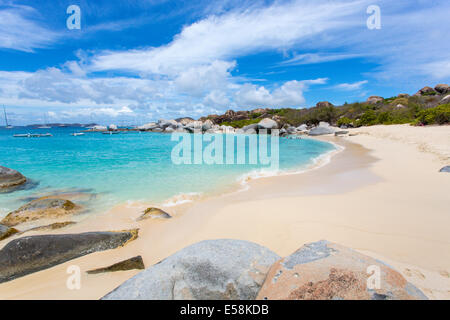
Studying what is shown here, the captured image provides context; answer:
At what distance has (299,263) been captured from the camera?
7.77ft

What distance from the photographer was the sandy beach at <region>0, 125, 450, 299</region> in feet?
10.4

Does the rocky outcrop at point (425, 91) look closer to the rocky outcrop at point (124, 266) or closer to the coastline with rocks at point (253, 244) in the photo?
the coastline with rocks at point (253, 244)

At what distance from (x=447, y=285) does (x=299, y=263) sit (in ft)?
6.54

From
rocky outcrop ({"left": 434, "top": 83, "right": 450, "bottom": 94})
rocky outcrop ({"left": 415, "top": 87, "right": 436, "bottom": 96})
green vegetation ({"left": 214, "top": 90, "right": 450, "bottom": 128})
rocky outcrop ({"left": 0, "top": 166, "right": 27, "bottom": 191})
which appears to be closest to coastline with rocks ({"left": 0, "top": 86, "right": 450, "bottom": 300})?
rocky outcrop ({"left": 0, "top": 166, "right": 27, "bottom": 191})

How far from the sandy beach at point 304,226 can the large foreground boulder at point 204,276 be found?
1.13 metres

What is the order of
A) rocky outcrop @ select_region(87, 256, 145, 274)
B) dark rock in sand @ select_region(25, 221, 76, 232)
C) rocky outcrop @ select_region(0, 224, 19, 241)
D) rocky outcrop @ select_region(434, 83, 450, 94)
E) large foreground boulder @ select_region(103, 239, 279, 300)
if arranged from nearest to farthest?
large foreground boulder @ select_region(103, 239, 279, 300) < rocky outcrop @ select_region(87, 256, 145, 274) < rocky outcrop @ select_region(0, 224, 19, 241) < dark rock in sand @ select_region(25, 221, 76, 232) < rocky outcrop @ select_region(434, 83, 450, 94)

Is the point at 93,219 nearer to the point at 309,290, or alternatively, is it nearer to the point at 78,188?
the point at 78,188

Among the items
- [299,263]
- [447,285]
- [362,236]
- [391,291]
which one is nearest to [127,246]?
[299,263]

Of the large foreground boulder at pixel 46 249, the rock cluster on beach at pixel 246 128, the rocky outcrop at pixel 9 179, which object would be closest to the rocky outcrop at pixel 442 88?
the rock cluster on beach at pixel 246 128

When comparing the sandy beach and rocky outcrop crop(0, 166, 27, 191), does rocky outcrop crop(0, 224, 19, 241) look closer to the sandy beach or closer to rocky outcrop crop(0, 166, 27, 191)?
the sandy beach

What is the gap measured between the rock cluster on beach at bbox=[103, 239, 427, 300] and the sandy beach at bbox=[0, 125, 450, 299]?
107cm

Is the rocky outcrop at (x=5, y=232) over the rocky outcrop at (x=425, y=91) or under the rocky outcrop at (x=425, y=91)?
under

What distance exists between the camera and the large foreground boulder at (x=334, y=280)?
1869mm

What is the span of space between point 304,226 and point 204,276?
2999 mm
